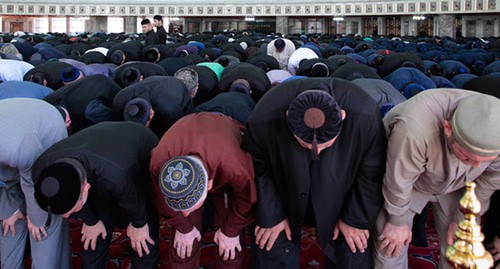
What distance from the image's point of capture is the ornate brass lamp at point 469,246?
3.95 feet

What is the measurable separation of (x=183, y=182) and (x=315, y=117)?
28.7 inches

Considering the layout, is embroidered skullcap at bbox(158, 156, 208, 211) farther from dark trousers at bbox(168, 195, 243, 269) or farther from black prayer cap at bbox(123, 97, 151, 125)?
black prayer cap at bbox(123, 97, 151, 125)

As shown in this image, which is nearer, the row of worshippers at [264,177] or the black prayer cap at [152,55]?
the row of worshippers at [264,177]

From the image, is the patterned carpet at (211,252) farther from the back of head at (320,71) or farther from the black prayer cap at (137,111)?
the back of head at (320,71)

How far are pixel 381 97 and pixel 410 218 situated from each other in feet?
4.58

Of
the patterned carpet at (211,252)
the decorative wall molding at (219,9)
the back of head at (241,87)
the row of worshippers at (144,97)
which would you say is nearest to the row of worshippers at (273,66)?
the back of head at (241,87)

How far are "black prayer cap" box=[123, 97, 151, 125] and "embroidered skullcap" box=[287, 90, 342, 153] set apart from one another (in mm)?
1866

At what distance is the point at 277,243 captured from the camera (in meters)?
2.79

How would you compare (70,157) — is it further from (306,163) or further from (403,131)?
(403,131)

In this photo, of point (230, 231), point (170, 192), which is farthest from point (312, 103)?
point (230, 231)

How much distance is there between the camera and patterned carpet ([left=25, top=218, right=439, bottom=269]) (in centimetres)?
345

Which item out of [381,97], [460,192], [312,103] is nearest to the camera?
[312,103]

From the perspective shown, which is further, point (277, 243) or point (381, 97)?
point (381, 97)

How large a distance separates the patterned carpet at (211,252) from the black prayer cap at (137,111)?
3.30 feet
